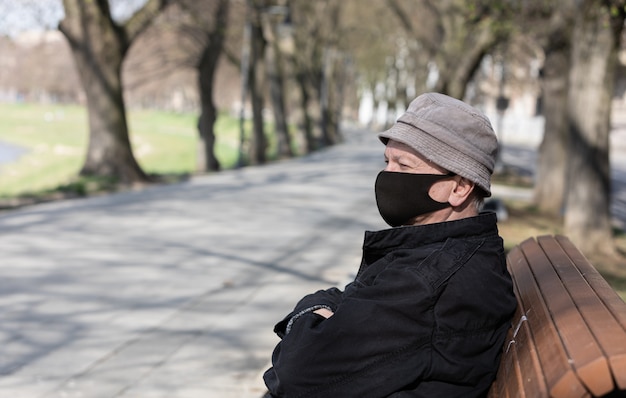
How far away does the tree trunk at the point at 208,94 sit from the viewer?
28.0 meters

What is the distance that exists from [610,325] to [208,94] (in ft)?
87.9

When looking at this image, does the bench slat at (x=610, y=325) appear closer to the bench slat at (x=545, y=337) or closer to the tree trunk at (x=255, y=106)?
the bench slat at (x=545, y=337)

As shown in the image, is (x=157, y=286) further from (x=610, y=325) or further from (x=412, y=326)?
(x=610, y=325)

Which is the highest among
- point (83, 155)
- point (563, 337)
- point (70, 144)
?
point (563, 337)

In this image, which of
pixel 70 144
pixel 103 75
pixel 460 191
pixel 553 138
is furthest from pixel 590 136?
pixel 70 144

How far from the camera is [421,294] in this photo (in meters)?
2.68

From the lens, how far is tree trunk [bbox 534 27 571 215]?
17688mm

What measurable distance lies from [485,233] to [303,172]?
23.4 metres

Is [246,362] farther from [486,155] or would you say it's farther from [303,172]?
[303,172]

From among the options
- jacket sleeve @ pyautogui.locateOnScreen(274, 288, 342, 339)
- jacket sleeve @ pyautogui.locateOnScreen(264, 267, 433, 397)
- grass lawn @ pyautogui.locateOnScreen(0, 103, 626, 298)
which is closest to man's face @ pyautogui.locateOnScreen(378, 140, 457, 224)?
jacket sleeve @ pyautogui.locateOnScreen(264, 267, 433, 397)

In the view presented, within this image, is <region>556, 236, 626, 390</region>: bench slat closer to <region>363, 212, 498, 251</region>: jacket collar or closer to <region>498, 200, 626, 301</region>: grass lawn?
<region>363, 212, 498, 251</region>: jacket collar

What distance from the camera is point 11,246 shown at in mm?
10336

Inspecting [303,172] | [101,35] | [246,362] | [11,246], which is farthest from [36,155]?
[246,362]

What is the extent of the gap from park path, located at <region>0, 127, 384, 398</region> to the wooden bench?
247cm
